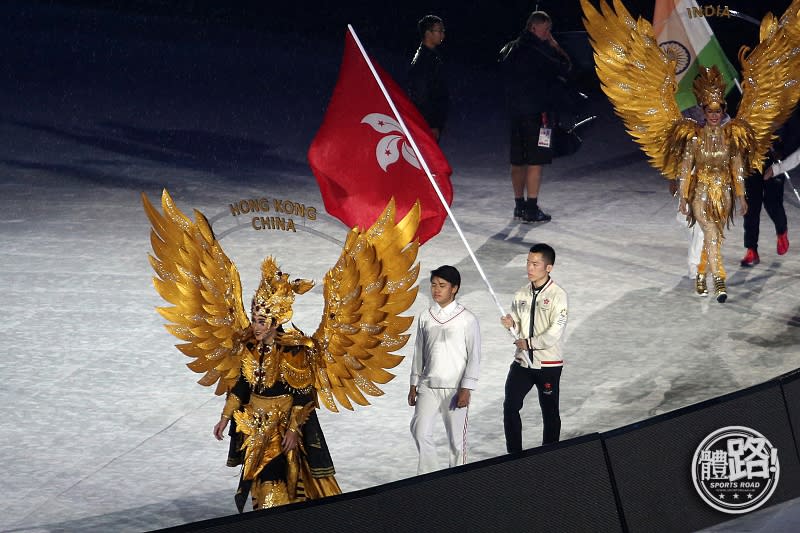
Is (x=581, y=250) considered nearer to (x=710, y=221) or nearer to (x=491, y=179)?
(x=710, y=221)

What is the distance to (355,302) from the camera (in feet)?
23.5

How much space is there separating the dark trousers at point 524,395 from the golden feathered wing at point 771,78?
4.50 meters

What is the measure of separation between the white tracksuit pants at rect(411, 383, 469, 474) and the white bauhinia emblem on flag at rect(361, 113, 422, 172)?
2.38 metres

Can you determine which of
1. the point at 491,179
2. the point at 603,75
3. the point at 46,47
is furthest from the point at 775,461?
the point at 46,47

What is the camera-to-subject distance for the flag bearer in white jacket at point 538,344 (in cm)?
827

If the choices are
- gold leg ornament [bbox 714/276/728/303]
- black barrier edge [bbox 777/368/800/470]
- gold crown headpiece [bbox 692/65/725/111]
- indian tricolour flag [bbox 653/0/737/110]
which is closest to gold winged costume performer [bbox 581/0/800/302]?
gold leg ornament [bbox 714/276/728/303]

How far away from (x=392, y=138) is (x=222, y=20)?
2072 centimetres

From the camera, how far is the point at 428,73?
14.6 meters

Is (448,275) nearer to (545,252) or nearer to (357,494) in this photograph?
(545,252)

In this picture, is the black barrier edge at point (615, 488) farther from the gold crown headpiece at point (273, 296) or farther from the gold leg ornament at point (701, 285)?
the gold leg ornament at point (701, 285)

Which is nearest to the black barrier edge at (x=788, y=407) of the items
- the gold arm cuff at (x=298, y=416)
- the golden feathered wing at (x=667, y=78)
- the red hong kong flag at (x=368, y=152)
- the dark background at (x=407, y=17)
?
the gold arm cuff at (x=298, y=416)

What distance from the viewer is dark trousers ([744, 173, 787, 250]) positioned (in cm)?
1288

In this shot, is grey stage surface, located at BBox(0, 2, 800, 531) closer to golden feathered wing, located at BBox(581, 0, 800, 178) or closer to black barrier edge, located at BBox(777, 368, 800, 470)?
black barrier edge, located at BBox(777, 368, 800, 470)

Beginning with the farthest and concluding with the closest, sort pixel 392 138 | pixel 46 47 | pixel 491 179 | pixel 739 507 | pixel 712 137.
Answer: pixel 46 47, pixel 491 179, pixel 712 137, pixel 392 138, pixel 739 507
